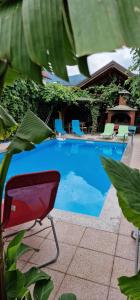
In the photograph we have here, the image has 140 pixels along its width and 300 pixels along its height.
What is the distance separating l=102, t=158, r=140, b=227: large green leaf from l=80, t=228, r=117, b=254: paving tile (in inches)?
62.6

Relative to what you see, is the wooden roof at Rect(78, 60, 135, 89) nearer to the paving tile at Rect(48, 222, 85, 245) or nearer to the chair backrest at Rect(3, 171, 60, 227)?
the paving tile at Rect(48, 222, 85, 245)

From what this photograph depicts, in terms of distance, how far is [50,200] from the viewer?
2539 millimetres

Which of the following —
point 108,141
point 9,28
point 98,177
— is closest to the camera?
point 9,28

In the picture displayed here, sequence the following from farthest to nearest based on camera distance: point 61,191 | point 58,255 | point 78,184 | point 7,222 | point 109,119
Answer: point 109,119 < point 78,184 < point 61,191 < point 58,255 < point 7,222

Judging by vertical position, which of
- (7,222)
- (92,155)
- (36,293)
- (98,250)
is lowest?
(92,155)

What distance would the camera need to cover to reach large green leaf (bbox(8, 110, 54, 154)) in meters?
1.42

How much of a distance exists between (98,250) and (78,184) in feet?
13.0

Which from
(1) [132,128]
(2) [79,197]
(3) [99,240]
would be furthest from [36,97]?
(3) [99,240]

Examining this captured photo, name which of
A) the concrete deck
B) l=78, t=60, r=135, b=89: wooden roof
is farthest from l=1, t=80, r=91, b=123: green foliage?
the concrete deck

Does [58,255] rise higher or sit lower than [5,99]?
lower

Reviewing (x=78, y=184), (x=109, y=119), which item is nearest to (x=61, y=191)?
(x=78, y=184)

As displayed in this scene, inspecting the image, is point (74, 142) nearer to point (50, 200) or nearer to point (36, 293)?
point (50, 200)

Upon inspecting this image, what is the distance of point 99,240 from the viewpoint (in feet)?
9.03

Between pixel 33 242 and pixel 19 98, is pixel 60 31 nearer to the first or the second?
pixel 33 242
